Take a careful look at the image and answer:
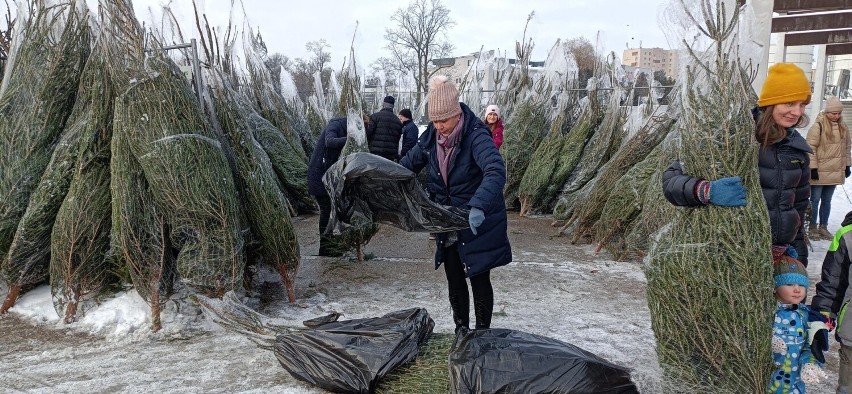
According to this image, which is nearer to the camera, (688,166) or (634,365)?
(688,166)

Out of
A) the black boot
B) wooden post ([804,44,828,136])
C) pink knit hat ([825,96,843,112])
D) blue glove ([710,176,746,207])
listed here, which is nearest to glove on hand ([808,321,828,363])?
blue glove ([710,176,746,207])

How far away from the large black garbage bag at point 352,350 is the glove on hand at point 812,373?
167 centimetres

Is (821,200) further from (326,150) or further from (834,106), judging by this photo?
(326,150)

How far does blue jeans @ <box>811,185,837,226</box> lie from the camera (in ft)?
20.7

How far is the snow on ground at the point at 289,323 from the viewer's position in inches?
115

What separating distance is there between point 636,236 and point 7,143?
17.2ft

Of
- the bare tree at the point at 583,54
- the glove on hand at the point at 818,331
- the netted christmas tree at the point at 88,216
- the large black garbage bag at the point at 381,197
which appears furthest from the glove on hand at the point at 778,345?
the bare tree at the point at 583,54

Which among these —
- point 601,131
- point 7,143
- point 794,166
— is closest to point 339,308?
point 7,143

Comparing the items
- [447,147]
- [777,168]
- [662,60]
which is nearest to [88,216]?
[447,147]

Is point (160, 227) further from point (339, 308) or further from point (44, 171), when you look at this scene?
point (339, 308)

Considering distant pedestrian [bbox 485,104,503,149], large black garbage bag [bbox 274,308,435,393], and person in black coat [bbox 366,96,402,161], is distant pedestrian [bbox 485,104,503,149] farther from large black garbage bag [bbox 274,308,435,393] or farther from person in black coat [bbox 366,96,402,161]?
large black garbage bag [bbox 274,308,435,393]

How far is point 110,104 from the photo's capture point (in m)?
3.65

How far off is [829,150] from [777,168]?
15.9 ft

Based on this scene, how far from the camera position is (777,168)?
235 cm
